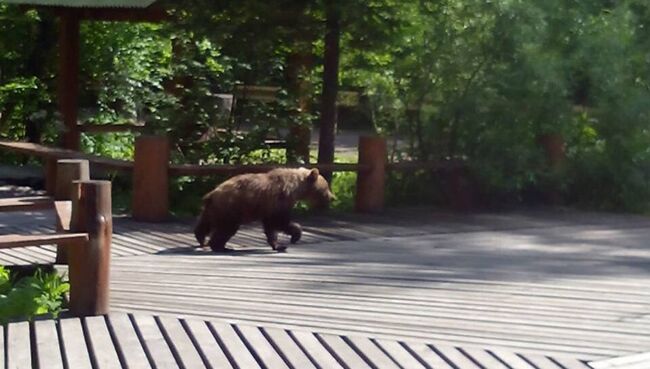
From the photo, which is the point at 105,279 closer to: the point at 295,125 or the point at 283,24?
the point at 283,24

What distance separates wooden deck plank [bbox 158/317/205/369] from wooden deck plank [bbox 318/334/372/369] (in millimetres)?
724

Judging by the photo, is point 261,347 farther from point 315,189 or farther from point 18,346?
point 315,189

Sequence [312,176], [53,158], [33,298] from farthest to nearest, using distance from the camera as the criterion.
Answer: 1. [53,158]
2. [312,176]
3. [33,298]

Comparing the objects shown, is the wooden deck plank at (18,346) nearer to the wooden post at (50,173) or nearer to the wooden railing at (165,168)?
the wooden railing at (165,168)

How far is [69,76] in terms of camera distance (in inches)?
623

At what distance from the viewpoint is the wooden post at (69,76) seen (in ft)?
51.4

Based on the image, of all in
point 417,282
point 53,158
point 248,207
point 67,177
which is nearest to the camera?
point 417,282

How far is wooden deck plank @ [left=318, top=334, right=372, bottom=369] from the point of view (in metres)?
6.16

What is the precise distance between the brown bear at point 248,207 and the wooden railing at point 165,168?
1.97 meters

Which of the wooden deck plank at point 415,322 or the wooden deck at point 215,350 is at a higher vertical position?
the wooden deck plank at point 415,322

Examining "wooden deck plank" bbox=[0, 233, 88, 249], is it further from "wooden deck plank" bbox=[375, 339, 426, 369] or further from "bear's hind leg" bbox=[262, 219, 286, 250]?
"bear's hind leg" bbox=[262, 219, 286, 250]

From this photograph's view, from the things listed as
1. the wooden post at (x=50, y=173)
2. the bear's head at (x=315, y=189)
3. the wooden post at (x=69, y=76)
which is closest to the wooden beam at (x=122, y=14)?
the wooden post at (x=69, y=76)

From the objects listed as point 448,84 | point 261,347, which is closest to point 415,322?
point 261,347

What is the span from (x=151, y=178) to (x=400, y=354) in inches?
253
